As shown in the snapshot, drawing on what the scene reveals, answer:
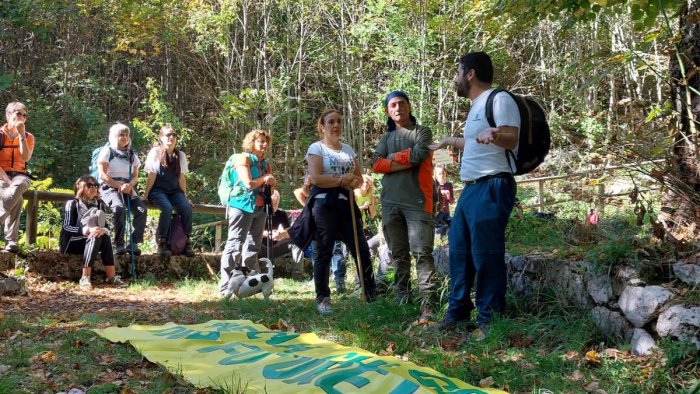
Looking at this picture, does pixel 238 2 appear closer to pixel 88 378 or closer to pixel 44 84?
pixel 44 84

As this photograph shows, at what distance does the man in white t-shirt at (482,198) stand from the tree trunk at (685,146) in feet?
3.51

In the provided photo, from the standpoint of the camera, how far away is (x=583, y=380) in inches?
149

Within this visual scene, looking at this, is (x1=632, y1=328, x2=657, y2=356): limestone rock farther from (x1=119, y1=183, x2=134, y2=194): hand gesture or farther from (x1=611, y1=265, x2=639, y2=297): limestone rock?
(x1=119, y1=183, x2=134, y2=194): hand gesture

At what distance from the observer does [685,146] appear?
494 cm

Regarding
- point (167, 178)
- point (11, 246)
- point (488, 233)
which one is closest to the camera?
point (488, 233)

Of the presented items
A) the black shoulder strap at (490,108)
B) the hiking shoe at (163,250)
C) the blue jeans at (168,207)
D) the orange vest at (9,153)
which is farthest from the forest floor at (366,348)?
the hiking shoe at (163,250)

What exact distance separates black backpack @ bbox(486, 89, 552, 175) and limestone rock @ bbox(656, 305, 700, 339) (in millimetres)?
1276

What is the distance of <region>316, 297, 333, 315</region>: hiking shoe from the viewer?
19.4 feet

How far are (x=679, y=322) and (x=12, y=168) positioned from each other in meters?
7.01

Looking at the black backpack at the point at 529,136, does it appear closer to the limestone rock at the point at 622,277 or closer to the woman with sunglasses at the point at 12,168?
the limestone rock at the point at 622,277

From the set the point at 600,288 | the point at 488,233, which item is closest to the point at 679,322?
the point at 600,288

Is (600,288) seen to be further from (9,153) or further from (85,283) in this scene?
(9,153)

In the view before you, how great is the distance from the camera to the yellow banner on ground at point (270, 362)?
358 centimetres

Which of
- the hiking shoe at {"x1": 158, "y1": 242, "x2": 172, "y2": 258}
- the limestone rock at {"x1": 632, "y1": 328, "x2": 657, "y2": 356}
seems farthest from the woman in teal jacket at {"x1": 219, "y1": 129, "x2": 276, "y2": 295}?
the limestone rock at {"x1": 632, "y1": 328, "x2": 657, "y2": 356}
